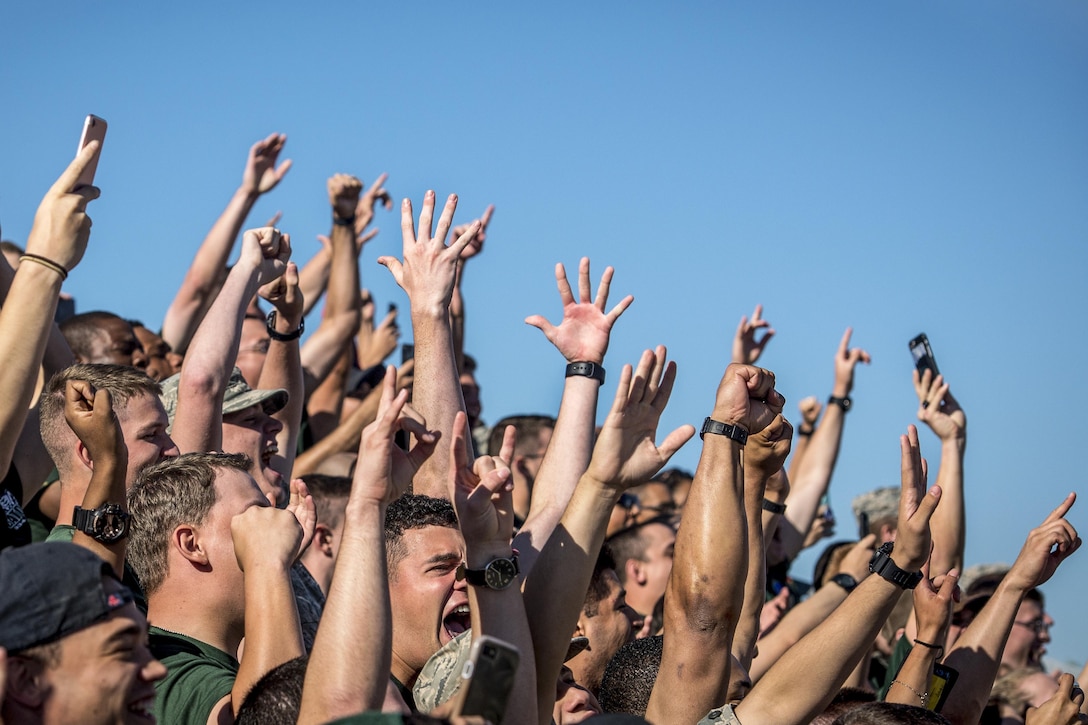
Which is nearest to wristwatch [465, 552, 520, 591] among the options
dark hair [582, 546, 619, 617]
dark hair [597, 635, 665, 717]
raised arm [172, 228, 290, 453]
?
dark hair [597, 635, 665, 717]

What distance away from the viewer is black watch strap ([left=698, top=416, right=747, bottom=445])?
4.30 meters

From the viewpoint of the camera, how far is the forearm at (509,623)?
10.9ft

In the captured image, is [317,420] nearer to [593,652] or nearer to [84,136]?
[593,652]

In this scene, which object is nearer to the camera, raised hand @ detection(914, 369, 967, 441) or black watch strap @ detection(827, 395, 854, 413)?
raised hand @ detection(914, 369, 967, 441)

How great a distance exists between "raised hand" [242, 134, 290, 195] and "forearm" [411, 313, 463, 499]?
3.11m

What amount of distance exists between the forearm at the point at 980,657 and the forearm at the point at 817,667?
100 centimetres

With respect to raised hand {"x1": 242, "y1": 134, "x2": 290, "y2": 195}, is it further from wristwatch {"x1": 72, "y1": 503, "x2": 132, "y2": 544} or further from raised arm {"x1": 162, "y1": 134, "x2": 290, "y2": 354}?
wristwatch {"x1": 72, "y1": 503, "x2": 132, "y2": 544}

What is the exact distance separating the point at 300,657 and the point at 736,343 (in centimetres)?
523

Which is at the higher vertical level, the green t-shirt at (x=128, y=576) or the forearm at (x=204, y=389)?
the forearm at (x=204, y=389)

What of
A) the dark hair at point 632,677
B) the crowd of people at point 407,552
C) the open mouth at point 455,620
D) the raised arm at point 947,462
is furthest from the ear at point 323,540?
the raised arm at point 947,462

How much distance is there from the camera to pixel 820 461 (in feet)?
27.6

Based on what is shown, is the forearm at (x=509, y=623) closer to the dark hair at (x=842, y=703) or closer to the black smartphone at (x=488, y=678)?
the black smartphone at (x=488, y=678)

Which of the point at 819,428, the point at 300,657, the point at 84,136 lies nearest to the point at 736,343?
the point at 819,428

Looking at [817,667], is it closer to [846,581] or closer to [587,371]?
[587,371]
